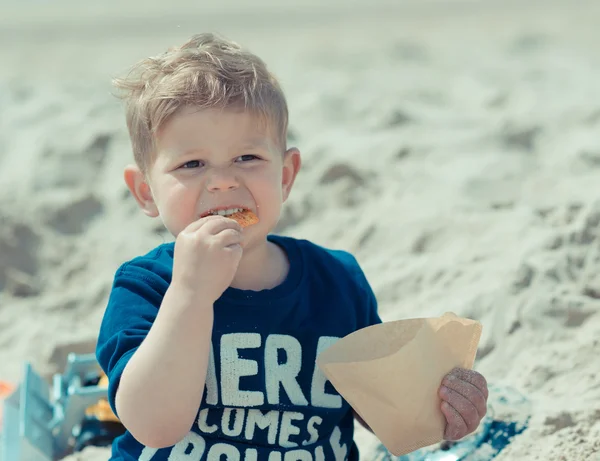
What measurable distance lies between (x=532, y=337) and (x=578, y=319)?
0.14 metres

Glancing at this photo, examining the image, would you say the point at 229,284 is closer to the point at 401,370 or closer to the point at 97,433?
the point at 401,370

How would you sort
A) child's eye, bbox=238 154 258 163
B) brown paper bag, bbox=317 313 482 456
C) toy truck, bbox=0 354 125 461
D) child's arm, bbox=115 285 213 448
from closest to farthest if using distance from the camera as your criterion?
child's arm, bbox=115 285 213 448
brown paper bag, bbox=317 313 482 456
child's eye, bbox=238 154 258 163
toy truck, bbox=0 354 125 461

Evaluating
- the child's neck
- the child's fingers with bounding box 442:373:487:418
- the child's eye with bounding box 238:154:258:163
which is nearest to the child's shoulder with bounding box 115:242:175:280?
the child's neck

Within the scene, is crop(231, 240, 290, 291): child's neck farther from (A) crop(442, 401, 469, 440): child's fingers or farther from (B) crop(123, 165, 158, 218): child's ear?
(A) crop(442, 401, 469, 440): child's fingers

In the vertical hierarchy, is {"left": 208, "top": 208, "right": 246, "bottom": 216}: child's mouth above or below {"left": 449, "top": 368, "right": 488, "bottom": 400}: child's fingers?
above

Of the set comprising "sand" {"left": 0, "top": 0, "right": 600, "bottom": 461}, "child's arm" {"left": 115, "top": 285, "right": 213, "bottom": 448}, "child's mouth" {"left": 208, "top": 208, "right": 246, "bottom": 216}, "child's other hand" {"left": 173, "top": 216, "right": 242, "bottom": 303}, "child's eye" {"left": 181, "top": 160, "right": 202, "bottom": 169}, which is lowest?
"sand" {"left": 0, "top": 0, "right": 600, "bottom": 461}

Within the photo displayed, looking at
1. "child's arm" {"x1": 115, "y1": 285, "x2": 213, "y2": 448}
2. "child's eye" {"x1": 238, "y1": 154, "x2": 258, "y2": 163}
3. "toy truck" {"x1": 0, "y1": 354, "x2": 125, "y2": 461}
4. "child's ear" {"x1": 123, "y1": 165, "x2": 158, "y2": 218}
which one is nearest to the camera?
"child's arm" {"x1": 115, "y1": 285, "x2": 213, "y2": 448}

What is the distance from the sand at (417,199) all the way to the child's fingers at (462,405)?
0.39 meters

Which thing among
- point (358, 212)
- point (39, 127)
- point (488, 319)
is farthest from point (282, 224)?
point (39, 127)

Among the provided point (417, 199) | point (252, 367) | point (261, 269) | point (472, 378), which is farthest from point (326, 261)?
point (417, 199)

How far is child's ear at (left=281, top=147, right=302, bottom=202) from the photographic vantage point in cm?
179

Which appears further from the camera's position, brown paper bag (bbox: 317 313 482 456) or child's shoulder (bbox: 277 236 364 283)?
child's shoulder (bbox: 277 236 364 283)

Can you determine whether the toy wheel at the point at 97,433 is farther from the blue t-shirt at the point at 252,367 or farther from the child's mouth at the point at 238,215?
the child's mouth at the point at 238,215

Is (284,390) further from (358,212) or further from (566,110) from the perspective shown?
(566,110)
